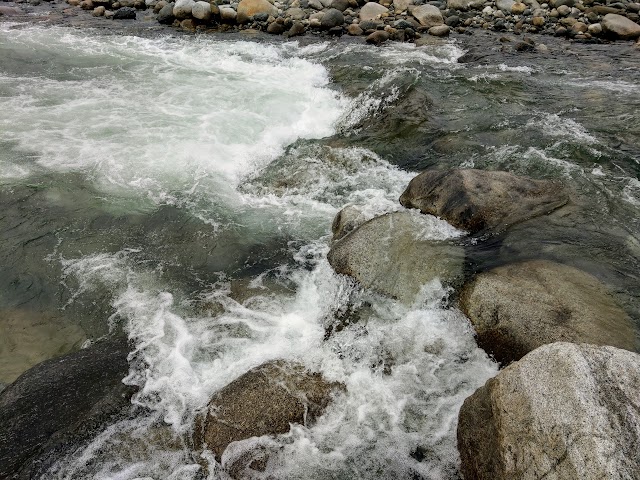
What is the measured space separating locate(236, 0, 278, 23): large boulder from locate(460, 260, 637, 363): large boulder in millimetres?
16625

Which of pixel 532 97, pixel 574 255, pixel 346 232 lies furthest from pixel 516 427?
pixel 532 97

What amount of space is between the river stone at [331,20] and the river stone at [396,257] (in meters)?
13.1

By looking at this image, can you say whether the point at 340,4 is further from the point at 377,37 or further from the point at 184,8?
the point at 184,8

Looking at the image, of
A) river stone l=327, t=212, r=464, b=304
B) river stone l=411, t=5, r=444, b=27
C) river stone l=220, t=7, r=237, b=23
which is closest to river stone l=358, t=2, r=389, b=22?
river stone l=411, t=5, r=444, b=27

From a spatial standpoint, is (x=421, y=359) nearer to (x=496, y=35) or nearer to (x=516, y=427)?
(x=516, y=427)

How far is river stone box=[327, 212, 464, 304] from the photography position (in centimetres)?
591

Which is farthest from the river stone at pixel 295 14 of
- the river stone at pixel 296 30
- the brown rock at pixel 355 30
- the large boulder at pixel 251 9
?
the brown rock at pixel 355 30

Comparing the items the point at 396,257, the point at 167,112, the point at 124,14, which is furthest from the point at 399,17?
the point at 396,257

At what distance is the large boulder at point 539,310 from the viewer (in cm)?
471

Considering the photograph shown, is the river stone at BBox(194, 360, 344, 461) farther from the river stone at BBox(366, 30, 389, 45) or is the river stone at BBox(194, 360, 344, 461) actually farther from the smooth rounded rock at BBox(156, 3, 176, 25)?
the smooth rounded rock at BBox(156, 3, 176, 25)

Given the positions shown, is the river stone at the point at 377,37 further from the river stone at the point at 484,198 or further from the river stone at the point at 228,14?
the river stone at the point at 484,198

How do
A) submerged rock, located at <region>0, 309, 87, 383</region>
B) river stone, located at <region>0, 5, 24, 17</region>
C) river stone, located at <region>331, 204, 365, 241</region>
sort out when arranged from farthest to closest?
river stone, located at <region>0, 5, 24, 17</region> < river stone, located at <region>331, 204, 365, 241</region> < submerged rock, located at <region>0, 309, 87, 383</region>

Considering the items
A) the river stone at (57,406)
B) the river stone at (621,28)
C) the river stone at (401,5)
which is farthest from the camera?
the river stone at (401,5)

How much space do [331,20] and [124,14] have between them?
9.50m
